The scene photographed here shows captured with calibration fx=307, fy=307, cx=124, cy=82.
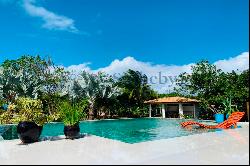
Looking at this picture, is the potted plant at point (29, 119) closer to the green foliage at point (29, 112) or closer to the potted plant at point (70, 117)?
the green foliage at point (29, 112)

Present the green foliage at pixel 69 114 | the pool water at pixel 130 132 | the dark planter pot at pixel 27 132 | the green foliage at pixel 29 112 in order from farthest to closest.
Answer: the pool water at pixel 130 132, the green foliage at pixel 69 114, the green foliage at pixel 29 112, the dark planter pot at pixel 27 132

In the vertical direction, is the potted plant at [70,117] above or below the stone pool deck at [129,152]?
above

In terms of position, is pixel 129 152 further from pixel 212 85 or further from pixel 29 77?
pixel 29 77

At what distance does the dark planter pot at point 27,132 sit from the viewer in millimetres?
10367

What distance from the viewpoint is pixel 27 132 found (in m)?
10.4

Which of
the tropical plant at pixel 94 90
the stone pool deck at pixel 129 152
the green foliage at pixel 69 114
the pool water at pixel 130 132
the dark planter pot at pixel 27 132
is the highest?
the tropical plant at pixel 94 90

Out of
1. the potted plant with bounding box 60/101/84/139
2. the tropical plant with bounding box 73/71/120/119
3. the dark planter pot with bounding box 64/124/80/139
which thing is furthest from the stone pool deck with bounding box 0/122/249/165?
the tropical plant with bounding box 73/71/120/119

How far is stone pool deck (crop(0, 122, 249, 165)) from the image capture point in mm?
6969

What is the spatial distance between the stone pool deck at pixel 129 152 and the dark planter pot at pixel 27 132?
299mm

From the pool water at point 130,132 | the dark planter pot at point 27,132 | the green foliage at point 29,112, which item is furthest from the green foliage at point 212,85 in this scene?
the dark planter pot at point 27,132

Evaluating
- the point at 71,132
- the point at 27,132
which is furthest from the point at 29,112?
the point at 71,132

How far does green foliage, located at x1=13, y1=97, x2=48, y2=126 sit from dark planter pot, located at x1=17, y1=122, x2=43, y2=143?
23cm

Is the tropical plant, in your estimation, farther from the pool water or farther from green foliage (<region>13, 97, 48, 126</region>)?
green foliage (<region>13, 97, 48, 126</region>)

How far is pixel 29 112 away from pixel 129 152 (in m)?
4.44
